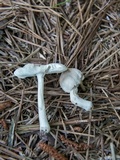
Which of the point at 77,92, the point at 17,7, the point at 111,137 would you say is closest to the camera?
the point at 111,137

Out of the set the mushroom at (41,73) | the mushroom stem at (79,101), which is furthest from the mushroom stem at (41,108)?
the mushroom stem at (79,101)

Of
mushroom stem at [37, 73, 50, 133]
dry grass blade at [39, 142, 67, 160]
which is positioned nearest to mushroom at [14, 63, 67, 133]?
mushroom stem at [37, 73, 50, 133]

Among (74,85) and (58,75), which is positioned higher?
(58,75)

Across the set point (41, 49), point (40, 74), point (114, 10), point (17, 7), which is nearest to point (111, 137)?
point (40, 74)

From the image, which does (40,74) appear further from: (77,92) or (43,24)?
(43,24)

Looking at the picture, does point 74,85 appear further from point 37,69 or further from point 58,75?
point 37,69

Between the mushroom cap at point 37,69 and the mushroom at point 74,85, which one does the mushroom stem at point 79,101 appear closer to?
the mushroom at point 74,85

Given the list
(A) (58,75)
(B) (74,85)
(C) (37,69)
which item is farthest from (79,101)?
(C) (37,69)

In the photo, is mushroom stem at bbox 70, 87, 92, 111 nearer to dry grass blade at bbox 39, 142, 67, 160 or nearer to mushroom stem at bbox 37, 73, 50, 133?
mushroom stem at bbox 37, 73, 50, 133
